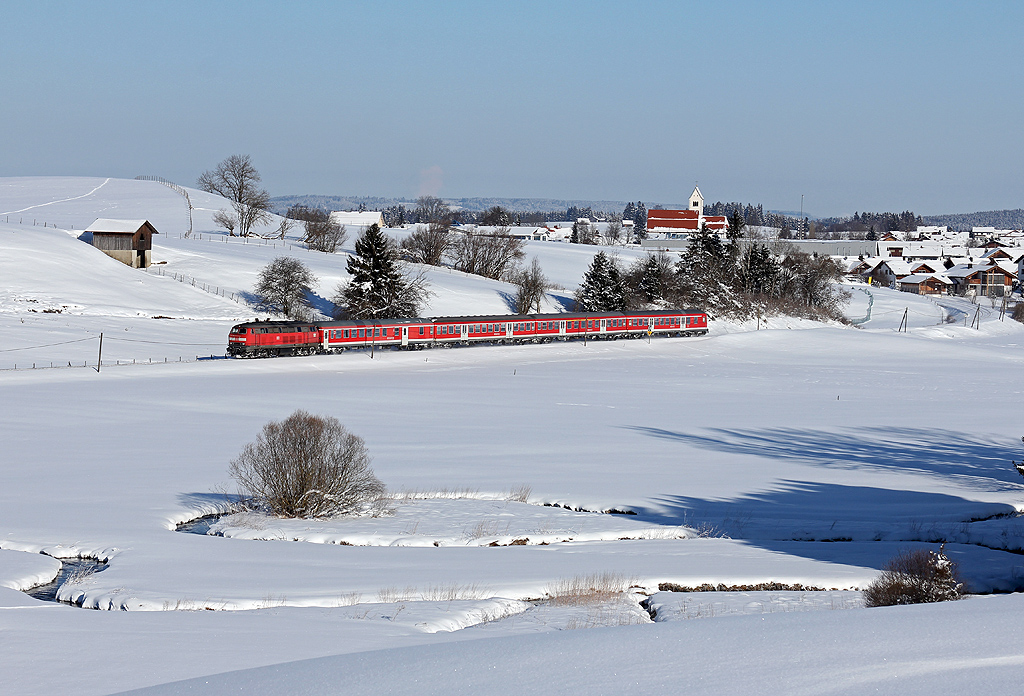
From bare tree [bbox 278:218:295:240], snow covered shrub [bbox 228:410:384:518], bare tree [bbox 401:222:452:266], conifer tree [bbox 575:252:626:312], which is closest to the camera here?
snow covered shrub [bbox 228:410:384:518]

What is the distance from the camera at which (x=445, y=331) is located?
63.8 meters

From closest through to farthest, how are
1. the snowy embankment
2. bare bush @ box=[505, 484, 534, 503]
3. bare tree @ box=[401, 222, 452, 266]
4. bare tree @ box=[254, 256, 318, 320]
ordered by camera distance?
the snowy embankment < bare bush @ box=[505, 484, 534, 503] < bare tree @ box=[254, 256, 318, 320] < bare tree @ box=[401, 222, 452, 266]

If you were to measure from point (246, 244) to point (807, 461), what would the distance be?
271ft

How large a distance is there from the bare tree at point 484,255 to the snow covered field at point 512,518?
4078 cm

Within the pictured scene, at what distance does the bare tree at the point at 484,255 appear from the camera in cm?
10706

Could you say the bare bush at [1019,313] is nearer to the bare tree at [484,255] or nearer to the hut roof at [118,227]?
the bare tree at [484,255]

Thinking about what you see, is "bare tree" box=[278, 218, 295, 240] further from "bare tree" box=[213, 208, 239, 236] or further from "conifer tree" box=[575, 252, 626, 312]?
"conifer tree" box=[575, 252, 626, 312]

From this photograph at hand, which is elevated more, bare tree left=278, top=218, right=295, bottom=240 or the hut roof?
bare tree left=278, top=218, right=295, bottom=240

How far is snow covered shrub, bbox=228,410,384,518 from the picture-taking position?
2178 cm

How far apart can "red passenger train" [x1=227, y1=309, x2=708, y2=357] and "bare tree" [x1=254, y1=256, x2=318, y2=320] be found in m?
16.2

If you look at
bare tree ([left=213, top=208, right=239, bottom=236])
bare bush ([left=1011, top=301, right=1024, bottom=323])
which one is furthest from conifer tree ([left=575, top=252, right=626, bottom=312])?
bare tree ([left=213, top=208, right=239, bottom=236])

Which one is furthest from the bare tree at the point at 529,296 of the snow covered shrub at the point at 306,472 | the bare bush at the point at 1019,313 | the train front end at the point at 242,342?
the snow covered shrub at the point at 306,472

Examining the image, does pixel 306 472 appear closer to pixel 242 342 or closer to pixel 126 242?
pixel 242 342

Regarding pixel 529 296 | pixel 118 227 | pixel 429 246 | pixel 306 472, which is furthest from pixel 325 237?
pixel 306 472
